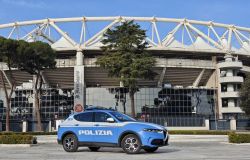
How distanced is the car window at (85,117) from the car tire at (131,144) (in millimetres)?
1811

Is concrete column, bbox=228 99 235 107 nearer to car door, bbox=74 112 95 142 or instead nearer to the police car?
the police car

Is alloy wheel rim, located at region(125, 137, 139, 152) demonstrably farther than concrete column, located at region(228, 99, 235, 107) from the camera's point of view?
No

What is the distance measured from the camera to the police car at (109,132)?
45.9ft

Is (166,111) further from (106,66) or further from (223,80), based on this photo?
(106,66)

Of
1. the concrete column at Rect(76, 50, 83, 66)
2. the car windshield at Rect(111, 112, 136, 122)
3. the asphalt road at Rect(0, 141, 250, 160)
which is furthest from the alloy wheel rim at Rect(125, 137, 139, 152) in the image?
the concrete column at Rect(76, 50, 83, 66)

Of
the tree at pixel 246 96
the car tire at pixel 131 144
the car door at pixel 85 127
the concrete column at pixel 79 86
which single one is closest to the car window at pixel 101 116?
the car door at pixel 85 127

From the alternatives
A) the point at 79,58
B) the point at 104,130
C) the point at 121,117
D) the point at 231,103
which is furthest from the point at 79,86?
the point at 104,130

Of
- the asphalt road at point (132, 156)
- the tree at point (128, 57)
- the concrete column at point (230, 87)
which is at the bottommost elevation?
the asphalt road at point (132, 156)

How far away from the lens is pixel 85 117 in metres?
15.6

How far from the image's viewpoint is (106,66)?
1885 inches

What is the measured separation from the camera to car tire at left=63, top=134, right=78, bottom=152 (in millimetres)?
15367

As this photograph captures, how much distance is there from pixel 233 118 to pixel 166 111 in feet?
39.8

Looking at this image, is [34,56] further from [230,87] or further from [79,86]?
[230,87]

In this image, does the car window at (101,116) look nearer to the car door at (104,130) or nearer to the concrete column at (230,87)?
the car door at (104,130)
